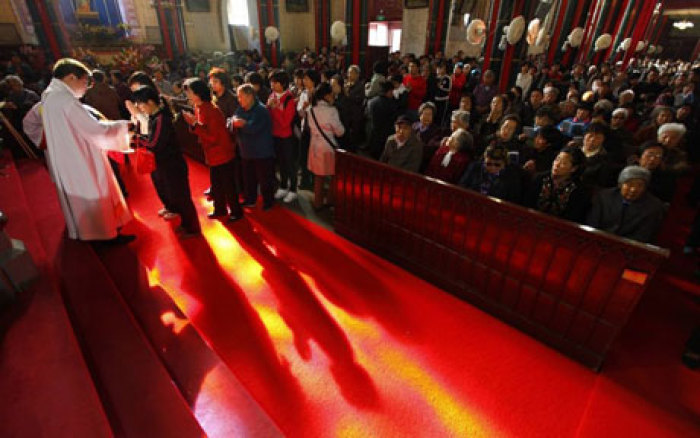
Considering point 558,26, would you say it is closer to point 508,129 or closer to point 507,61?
point 507,61

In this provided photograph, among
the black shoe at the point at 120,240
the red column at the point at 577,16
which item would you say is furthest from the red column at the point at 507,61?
the red column at the point at 577,16

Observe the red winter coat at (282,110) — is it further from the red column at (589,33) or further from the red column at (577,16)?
the red column at (589,33)

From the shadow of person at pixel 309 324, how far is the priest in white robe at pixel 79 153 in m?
1.40

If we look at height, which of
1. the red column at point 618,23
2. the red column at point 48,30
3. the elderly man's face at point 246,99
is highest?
the red column at point 618,23

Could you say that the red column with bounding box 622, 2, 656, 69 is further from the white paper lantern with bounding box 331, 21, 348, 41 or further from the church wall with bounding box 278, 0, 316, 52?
the church wall with bounding box 278, 0, 316, 52

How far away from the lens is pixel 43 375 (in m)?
1.78

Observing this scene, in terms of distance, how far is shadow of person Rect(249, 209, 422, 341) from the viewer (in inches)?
124

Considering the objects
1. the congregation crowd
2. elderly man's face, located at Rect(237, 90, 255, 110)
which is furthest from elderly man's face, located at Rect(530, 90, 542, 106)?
elderly man's face, located at Rect(237, 90, 255, 110)

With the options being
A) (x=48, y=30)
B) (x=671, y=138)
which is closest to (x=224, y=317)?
(x=671, y=138)

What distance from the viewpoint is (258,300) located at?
10.7 ft

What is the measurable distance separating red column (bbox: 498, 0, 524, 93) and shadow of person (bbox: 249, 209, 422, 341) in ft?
21.5

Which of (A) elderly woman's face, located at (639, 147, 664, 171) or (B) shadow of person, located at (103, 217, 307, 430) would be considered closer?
(B) shadow of person, located at (103, 217, 307, 430)

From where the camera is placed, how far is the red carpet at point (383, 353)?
2.33m

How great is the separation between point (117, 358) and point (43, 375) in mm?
438
